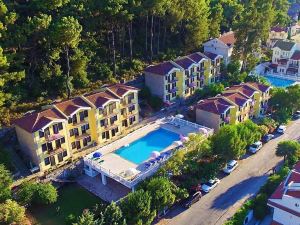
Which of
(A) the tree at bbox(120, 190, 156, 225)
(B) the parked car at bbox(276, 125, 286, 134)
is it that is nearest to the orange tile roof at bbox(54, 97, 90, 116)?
(A) the tree at bbox(120, 190, 156, 225)

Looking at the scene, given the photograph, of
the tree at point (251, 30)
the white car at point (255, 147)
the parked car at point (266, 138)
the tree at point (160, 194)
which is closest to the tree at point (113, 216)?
the tree at point (160, 194)

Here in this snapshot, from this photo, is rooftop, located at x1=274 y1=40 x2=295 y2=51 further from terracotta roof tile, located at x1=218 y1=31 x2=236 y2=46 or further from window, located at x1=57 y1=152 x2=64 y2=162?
window, located at x1=57 y1=152 x2=64 y2=162

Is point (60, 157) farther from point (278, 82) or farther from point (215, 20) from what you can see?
point (215, 20)

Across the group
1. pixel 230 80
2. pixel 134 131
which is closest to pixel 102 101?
pixel 134 131

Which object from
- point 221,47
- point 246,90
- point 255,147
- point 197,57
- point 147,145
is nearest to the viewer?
point 147,145

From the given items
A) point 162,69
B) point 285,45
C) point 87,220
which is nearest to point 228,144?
point 87,220

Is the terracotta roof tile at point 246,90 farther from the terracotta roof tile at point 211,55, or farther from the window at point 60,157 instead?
the window at point 60,157

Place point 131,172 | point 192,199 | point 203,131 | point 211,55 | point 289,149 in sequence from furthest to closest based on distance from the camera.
Result: 1. point 211,55
2. point 203,131
3. point 289,149
4. point 131,172
5. point 192,199
